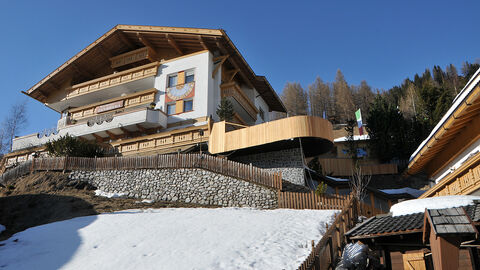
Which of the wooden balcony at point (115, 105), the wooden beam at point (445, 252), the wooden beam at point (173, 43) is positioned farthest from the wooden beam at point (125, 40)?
the wooden beam at point (445, 252)

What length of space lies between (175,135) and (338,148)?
1704 cm

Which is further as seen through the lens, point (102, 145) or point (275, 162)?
point (102, 145)

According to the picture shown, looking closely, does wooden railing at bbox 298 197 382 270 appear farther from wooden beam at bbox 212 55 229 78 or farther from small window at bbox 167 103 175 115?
small window at bbox 167 103 175 115

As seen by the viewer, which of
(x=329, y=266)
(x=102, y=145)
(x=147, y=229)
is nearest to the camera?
(x=329, y=266)

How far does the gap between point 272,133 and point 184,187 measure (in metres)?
6.01

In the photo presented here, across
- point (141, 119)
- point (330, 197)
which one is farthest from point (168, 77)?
point (330, 197)

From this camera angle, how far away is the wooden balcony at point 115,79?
104ft

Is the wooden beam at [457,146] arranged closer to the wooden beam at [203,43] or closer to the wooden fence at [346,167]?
the wooden fence at [346,167]

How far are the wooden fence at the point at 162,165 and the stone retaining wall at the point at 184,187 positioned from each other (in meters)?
0.29

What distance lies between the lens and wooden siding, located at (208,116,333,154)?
66.1 feet

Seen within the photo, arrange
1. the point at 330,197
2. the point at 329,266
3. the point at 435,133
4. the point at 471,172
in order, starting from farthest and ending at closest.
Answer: the point at 330,197, the point at 435,133, the point at 471,172, the point at 329,266

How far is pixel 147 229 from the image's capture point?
45.7 ft

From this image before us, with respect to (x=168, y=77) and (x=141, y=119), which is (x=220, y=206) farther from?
(x=168, y=77)

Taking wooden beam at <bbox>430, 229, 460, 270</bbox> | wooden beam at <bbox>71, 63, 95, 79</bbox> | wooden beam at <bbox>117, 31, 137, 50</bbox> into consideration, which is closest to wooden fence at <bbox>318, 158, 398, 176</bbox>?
wooden beam at <bbox>117, 31, 137, 50</bbox>
